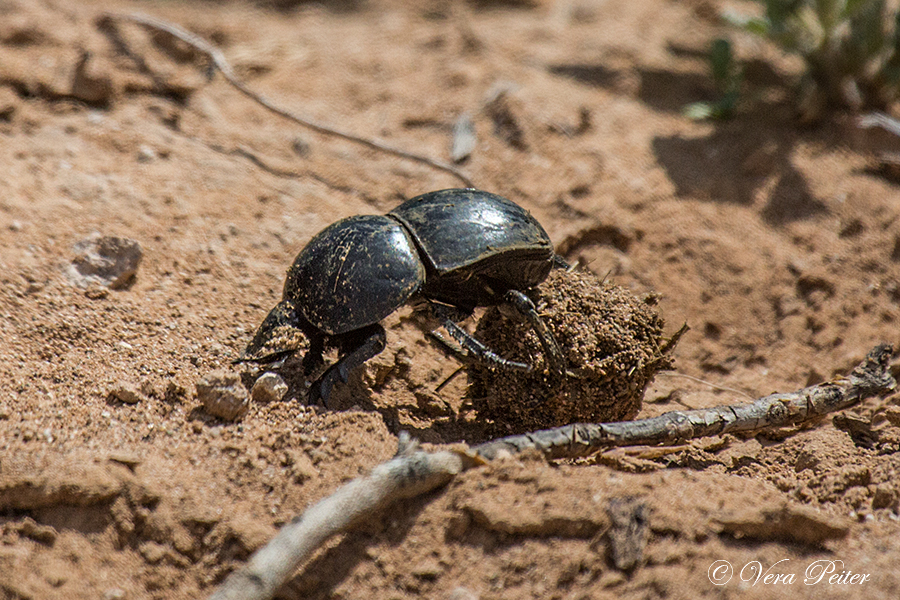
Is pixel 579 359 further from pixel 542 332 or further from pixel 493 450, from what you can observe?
pixel 493 450

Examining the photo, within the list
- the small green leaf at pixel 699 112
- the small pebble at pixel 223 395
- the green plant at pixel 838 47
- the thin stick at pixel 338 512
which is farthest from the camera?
the small green leaf at pixel 699 112

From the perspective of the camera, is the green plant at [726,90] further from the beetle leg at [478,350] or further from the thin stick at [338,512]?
the thin stick at [338,512]

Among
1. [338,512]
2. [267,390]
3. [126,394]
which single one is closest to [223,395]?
[267,390]

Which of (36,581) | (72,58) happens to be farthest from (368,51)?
(36,581)

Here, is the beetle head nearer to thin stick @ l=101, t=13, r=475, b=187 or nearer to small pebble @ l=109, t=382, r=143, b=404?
small pebble @ l=109, t=382, r=143, b=404

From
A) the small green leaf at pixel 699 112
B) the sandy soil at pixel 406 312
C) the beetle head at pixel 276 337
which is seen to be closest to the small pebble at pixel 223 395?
the sandy soil at pixel 406 312

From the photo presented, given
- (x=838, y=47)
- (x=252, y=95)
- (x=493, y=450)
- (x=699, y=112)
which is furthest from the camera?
(x=699, y=112)
